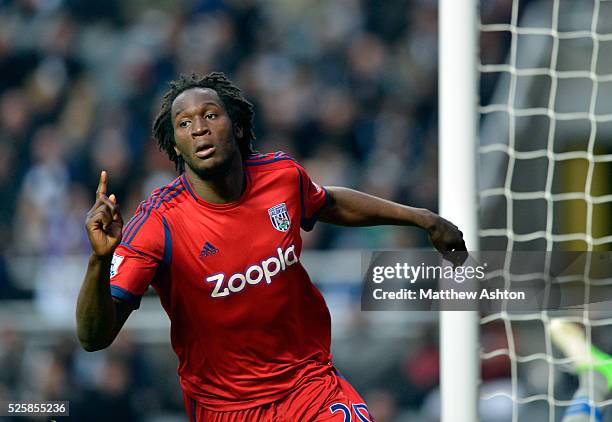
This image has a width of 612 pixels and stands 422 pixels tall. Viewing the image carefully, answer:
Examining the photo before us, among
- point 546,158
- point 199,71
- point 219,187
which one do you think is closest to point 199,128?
point 219,187

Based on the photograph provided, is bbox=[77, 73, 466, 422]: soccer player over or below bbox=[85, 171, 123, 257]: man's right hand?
below

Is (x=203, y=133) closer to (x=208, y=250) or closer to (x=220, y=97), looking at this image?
(x=220, y=97)

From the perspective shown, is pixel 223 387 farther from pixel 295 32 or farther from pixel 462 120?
pixel 295 32

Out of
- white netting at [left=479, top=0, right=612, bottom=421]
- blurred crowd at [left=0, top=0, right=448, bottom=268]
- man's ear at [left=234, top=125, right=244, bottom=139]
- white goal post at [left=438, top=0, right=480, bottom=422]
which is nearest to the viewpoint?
man's ear at [left=234, top=125, right=244, bottom=139]

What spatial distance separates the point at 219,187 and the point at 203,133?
9.6 inches

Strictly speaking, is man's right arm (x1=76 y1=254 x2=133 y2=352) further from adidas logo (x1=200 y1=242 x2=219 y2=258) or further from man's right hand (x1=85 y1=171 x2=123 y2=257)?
adidas logo (x1=200 y1=242 x2=219 y2=258)

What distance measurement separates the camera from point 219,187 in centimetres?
428

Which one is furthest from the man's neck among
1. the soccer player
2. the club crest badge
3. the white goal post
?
the white goal post

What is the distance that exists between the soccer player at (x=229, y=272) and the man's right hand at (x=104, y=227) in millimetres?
376

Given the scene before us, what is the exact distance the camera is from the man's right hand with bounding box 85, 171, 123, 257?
3596 mm

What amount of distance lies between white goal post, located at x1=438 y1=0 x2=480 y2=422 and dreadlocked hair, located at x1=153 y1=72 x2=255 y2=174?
0.89 metres

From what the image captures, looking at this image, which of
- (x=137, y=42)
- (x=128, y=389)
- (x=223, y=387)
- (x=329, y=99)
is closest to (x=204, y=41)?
(x=137, y=42)

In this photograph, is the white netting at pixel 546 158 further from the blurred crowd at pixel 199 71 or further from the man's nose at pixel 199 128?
the man's nose at pixel 199 128

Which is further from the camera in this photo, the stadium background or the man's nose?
the stadium background
